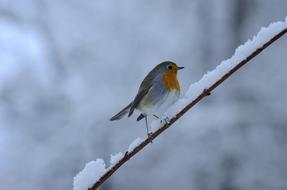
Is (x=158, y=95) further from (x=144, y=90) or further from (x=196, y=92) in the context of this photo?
(x=196, y=92)

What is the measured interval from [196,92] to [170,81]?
112cm

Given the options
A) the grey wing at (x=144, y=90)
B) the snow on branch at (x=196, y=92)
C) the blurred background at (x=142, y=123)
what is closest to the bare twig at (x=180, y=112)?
the snow on branch at (x=196, y=92)

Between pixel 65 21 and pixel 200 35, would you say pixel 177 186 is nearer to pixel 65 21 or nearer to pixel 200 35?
pixel 200 35

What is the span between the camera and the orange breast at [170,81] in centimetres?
216

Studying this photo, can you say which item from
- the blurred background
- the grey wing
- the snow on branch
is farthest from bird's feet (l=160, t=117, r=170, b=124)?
the blurred background

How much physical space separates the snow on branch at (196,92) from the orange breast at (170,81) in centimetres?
105

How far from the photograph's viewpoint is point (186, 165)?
18.9ft

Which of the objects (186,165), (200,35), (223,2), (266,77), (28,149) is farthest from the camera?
(223,2)

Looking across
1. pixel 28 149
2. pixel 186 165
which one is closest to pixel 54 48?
pixel 28 149

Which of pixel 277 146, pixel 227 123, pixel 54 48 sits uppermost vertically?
pixel 54 48

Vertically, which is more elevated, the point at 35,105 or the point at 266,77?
the point at 35,105

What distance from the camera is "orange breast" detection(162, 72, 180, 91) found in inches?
85.0

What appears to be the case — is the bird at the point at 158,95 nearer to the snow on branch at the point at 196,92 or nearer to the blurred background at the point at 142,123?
the snow on branch at the point at 196,92

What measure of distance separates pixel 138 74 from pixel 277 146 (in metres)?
1.65
